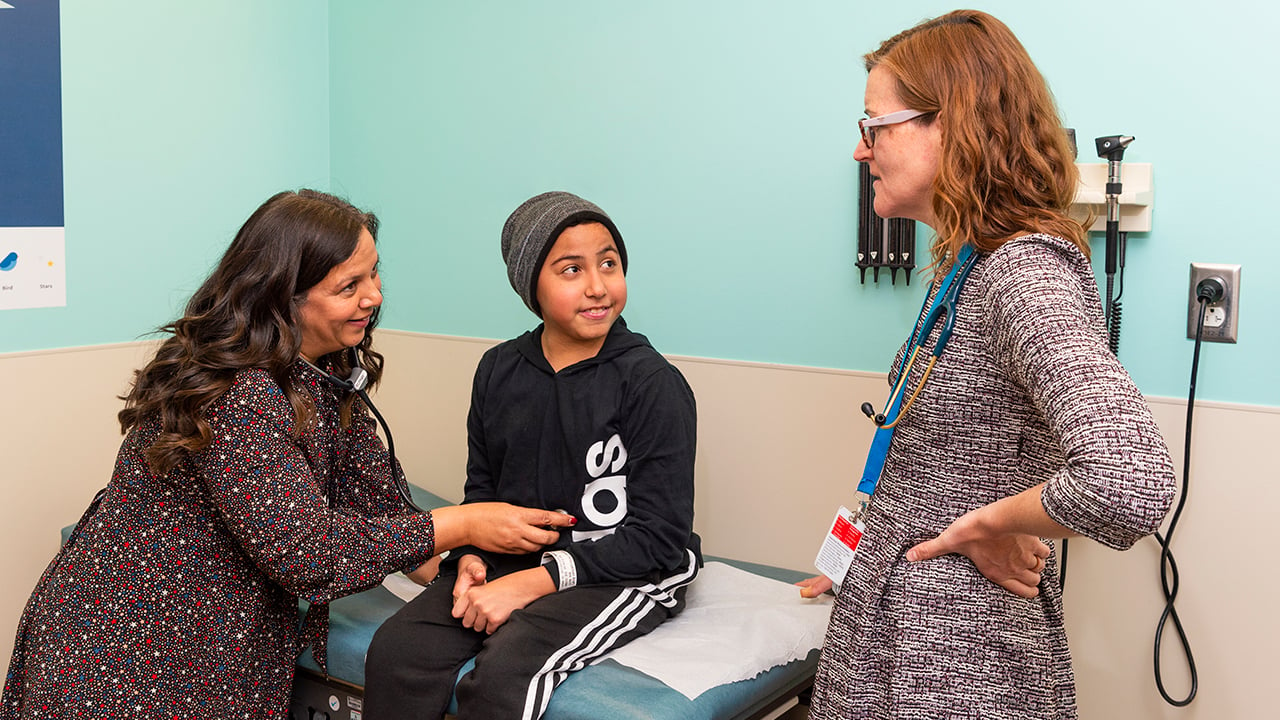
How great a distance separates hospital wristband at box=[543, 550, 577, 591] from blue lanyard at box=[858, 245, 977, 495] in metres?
0.58

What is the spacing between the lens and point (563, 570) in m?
1.63

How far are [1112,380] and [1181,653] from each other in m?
1.15

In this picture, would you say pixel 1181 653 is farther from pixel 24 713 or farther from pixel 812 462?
pixel 24 713

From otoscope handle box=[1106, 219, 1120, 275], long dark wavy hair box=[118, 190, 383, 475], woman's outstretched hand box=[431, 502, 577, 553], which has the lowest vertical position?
woman's outstretched hand box=[431, 502, 577, 553]

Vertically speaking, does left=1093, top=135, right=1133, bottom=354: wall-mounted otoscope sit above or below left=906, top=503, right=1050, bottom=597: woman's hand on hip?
above

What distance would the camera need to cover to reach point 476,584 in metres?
1.67

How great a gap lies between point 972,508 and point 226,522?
1.03 metres

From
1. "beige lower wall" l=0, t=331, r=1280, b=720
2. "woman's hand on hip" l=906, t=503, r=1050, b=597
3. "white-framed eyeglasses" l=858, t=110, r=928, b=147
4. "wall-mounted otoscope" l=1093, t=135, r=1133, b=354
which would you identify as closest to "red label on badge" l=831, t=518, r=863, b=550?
"woman's hand on hip" l=906, t=503, r=1050, b=597

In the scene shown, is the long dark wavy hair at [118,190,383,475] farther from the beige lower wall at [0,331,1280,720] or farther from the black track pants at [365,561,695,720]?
the beige lower wall at [0,331,1280,720]

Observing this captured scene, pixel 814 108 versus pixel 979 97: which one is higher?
pixel 814 108

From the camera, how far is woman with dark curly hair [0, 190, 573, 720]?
55.8 inches

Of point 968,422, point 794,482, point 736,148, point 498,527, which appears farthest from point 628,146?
point 968,422

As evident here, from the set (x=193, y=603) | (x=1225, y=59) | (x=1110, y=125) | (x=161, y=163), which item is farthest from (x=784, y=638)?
(x=161, y=163)

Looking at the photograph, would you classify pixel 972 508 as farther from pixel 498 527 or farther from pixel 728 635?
pixel 498 527
